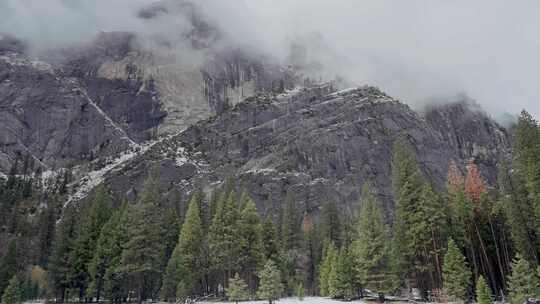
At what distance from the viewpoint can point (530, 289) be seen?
30516 mm

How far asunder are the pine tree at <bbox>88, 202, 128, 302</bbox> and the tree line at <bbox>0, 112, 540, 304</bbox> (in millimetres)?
119

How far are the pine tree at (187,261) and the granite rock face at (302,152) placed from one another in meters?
87.7

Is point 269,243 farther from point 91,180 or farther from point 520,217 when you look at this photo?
point 91,180

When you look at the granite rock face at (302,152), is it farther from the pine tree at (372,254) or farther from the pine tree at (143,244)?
the pine tree at (372,254)

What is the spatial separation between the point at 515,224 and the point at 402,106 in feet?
502

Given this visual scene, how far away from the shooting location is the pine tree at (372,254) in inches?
1577

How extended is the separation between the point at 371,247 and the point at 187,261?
2220 cm

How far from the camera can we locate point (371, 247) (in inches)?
1646

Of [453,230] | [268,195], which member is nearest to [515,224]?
[453,230]

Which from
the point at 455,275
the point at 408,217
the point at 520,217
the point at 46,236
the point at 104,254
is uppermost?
the point at 46,236

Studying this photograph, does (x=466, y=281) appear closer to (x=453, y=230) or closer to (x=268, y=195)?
(x=453, y=230)

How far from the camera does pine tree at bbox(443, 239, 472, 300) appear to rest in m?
34.3

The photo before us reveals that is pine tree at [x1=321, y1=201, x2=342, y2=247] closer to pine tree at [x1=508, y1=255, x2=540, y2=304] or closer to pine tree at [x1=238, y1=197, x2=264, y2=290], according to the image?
pine tree at [x1=238, y1=197, x2=264, y2=290]

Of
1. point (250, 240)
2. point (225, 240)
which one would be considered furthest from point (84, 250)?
point (250, 240)
